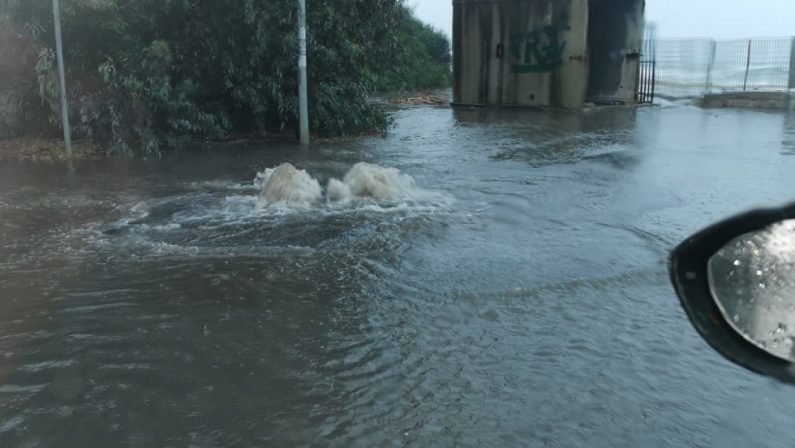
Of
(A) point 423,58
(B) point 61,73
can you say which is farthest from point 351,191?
(A) point 423,58

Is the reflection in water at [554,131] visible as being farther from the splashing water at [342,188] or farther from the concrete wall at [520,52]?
the splashing water at [342,188]

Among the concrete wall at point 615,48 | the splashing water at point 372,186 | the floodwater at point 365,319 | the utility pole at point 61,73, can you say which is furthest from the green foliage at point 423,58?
the floodwater at point 365,319

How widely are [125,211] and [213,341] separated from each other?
3743mm

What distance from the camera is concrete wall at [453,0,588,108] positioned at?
18750 mm

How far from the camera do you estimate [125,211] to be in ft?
25.1

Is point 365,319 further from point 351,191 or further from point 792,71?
point 792,71

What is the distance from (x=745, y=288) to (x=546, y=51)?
58.1 feet

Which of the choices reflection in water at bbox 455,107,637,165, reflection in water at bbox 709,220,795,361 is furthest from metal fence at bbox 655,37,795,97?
reflection in water at bbox 709,220,795,361

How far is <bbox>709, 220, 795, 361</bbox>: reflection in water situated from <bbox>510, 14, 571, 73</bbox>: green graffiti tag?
17.3 metres

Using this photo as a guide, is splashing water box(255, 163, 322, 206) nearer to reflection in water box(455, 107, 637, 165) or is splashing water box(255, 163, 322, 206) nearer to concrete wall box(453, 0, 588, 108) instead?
reflection in water box(455, 107, 637, 165)

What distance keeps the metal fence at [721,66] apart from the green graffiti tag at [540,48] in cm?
724

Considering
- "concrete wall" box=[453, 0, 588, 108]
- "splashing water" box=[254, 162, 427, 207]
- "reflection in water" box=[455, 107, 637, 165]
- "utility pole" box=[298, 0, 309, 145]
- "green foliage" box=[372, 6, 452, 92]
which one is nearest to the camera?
"splashing water" box=[254, 162, 427, 207]

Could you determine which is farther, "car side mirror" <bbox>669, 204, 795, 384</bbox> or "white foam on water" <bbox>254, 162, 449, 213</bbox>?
"white foam on water" <bbox>254, 162, 449, 213</bbox>

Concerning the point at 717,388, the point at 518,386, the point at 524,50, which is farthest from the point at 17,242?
the point at 524,50
